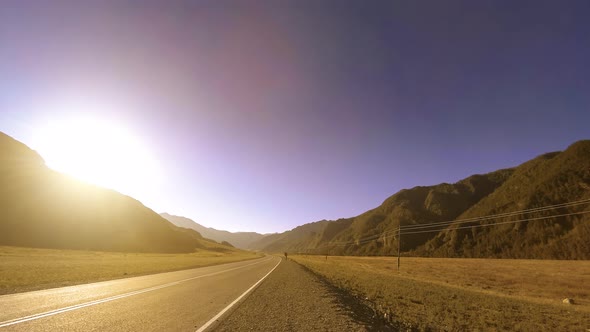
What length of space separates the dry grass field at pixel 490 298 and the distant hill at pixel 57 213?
98.5 meters

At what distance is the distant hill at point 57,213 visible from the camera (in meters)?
95.5

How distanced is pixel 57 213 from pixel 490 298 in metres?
126

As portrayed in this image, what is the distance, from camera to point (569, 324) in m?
16.7

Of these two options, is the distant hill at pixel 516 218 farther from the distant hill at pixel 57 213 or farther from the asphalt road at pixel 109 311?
the distant hill at pixel 57 213

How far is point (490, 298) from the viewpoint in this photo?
25.3 metres

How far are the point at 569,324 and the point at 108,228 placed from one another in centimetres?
13042

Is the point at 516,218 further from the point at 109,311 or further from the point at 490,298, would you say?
the point at 109,311

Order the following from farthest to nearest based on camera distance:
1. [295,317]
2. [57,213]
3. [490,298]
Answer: [57,213]
[490,298]
[295,317]

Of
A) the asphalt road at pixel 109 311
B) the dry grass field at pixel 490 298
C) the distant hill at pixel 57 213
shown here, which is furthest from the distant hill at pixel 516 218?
the distant hill at pixel 57 213

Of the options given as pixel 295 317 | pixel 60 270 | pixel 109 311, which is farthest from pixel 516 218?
pixel 109 311

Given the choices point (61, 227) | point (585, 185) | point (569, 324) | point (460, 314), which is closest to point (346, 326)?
point (460, 314)

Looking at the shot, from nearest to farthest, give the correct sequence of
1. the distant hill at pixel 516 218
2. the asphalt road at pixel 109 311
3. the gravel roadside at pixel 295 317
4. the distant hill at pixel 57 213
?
the asphalt road at pixel 109 311 → the gravel roadside at pixel 295 317 → the distant hill at pixel 516 218 → the distant hill at pixel 57 213

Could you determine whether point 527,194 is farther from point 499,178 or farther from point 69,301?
point 69,301

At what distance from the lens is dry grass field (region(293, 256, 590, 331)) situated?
45.9ft
